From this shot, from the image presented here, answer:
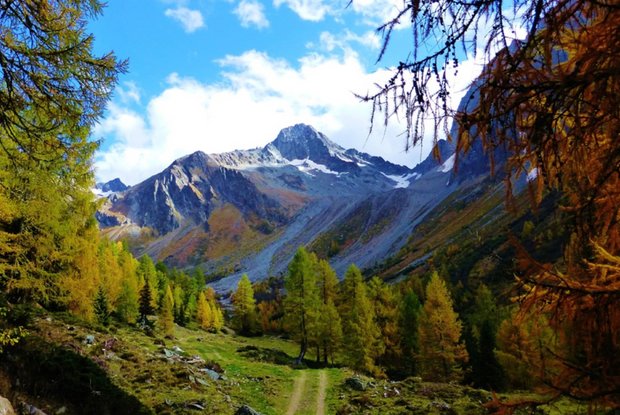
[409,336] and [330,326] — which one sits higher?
[330,326]

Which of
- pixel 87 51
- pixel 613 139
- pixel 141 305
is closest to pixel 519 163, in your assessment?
pixel 613 139

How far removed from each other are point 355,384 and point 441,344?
13.1 m

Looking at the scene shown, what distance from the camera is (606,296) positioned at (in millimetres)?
2951

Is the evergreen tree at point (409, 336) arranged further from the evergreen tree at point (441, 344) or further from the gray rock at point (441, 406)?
the gray rock at point (441, 406)

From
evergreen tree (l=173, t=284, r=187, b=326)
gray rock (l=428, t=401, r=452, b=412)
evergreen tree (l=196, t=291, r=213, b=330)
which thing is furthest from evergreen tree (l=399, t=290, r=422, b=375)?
evergreen tree (l=173, t=284, r=187, b=326)

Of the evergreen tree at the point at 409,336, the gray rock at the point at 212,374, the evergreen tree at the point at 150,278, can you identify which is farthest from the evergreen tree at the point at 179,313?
the gray rock at the point at 212,374

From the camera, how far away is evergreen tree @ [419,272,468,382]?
2981cm

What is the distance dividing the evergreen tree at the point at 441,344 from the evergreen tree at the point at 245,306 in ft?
106

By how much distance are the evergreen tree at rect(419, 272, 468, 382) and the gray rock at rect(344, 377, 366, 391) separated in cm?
1252

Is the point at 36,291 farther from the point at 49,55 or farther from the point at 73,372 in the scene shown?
the point at 49,55

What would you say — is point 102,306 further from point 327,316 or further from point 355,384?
point 355,384

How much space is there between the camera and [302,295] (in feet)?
110

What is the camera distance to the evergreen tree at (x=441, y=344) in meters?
29.8

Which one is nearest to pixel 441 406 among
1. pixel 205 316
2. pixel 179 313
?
pixel 205 316
